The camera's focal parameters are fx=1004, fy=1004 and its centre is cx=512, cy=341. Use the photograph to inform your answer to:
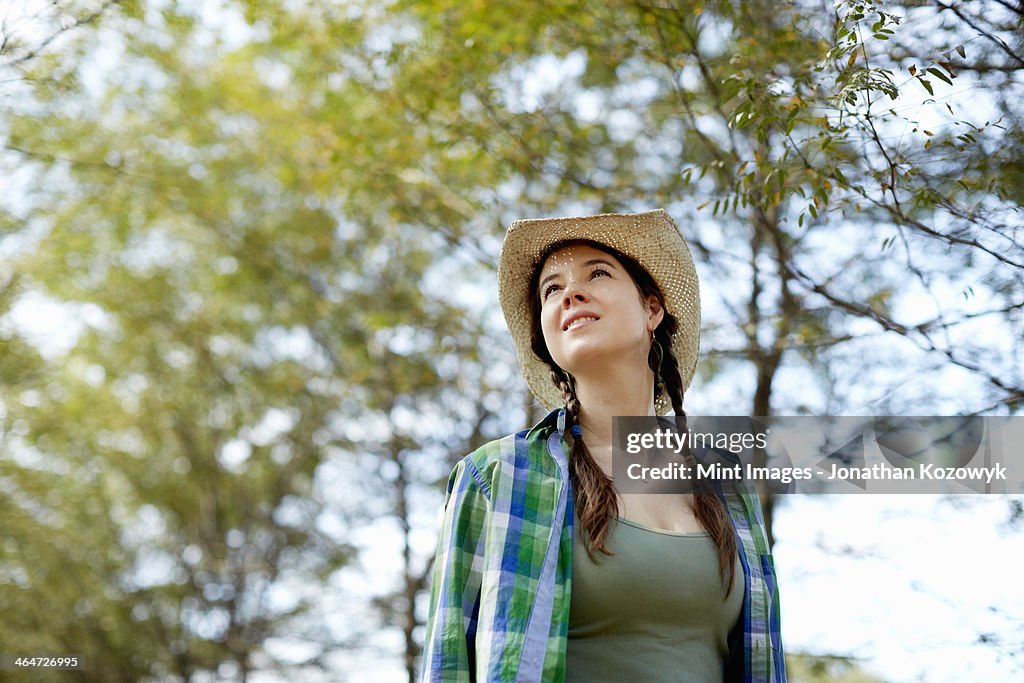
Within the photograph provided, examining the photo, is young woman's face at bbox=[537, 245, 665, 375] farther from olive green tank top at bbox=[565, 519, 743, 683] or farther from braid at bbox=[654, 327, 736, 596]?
olive green tank top at bbox=[565, 519, 743, 683]

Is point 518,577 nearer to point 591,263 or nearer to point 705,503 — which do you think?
point 705,503

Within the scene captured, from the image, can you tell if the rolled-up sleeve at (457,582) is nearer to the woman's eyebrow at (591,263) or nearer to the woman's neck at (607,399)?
the woman's neck at (607,399)

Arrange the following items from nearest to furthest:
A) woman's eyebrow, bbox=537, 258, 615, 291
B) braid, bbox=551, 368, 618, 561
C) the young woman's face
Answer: braid, bbox=551, 368, 618, 561 < the young woman's face < woman's eyebrow, bbox=537, 258, 615, 291

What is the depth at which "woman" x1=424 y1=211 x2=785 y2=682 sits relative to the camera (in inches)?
72.1

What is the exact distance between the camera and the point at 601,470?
6.91 feet

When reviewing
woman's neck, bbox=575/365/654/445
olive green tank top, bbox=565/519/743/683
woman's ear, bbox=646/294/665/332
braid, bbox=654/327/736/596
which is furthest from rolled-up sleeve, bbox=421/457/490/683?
woman's ear, bbox=646/294/665/332

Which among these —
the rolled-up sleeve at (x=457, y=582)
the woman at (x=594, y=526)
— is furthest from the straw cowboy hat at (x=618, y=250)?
the rolled-up sleeve at (x=457, y=582)

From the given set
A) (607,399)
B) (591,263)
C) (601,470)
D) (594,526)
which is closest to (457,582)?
(594,526)

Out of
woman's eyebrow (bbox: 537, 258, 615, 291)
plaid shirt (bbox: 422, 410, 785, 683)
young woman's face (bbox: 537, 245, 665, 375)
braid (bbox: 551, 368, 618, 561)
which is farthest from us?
woman's eyebrow (bbox: 537, 258, 615, 291)

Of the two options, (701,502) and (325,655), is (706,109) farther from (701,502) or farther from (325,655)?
(325,655)

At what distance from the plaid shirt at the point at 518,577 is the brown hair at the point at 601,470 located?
0.04 meters

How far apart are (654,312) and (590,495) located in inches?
22.3

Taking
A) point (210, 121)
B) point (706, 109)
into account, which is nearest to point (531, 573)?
point (706, 109)

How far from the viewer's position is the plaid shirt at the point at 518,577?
178 centimetres
